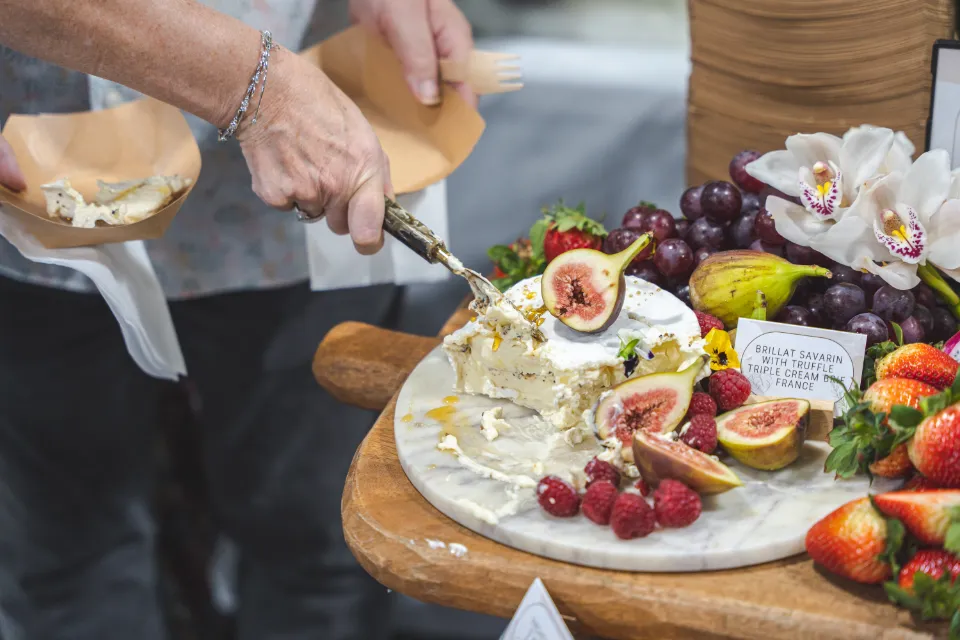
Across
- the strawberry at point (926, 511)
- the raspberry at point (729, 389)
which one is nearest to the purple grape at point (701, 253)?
the raspberry at point (729, 389)

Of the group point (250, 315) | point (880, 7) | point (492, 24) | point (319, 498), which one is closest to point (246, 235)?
point (250, 315)

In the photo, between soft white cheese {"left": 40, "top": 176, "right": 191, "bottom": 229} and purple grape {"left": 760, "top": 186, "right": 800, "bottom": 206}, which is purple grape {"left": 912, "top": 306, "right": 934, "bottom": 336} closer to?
purple grape {"left": 760, "top": 186, "right": 800, "bottom": 206}

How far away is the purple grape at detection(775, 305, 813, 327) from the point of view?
1479 millimetres

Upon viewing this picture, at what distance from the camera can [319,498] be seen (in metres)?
2.28

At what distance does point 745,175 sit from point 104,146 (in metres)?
1.29

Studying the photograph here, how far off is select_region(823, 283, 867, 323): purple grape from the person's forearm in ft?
3.35

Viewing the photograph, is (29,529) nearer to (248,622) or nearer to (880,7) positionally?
(248,622)

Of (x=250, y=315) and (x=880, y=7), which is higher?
(x=880, y=7)

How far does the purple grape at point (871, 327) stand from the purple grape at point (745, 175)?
385 mm

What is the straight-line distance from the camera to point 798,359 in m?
1.39

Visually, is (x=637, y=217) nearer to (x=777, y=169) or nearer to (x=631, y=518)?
(x=777, y=169)

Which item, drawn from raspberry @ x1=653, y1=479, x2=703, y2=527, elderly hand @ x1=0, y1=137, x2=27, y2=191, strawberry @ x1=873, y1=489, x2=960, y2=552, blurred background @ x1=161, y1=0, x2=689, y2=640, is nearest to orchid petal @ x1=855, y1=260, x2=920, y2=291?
strawberry @ x1=873, y1=489, x2=960, y2=552

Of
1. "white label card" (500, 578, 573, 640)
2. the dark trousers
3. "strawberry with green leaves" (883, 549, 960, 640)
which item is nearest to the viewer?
"strawberry with green leaves" (883, 549, 960, 640)

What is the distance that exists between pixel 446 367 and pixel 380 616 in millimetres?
1107
